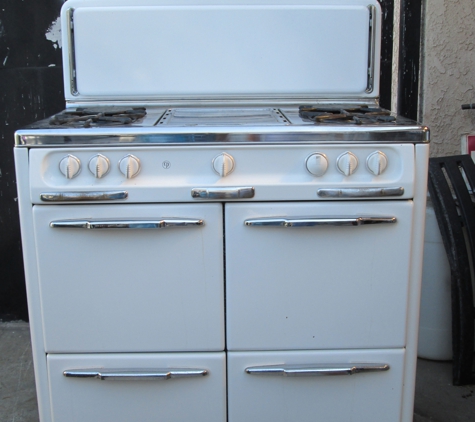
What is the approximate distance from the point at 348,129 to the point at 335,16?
780mm

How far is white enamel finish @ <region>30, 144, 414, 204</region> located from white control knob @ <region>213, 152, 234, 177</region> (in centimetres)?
2

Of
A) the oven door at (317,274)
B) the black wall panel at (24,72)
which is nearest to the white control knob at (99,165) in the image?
the oven door at (317,274)

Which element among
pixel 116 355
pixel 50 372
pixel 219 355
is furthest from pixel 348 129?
pixel 50 372

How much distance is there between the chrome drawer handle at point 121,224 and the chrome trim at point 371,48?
1023mm

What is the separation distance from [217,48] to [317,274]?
39.5 inches

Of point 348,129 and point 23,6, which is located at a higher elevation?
point 23,6

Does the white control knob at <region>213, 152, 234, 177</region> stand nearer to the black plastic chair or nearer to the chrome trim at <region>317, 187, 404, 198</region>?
the chrome trim at <region>317, 187, 404, 198</region>

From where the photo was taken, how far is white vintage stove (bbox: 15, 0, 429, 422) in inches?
56.7

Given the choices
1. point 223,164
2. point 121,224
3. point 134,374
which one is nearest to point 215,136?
point 223,164

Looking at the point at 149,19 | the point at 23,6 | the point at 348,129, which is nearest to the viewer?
the point at 348,129

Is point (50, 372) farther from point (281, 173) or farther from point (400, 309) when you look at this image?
point (400, 309)

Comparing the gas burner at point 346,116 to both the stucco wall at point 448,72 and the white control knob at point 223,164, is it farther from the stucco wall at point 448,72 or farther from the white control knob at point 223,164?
the stucco wall at point 448,72

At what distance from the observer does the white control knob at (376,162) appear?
56.7 inches

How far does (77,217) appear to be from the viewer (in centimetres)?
145
